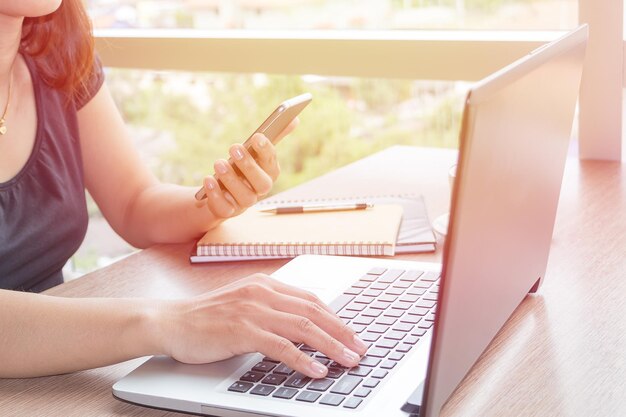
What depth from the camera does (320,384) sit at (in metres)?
0.76

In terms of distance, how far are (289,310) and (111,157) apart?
2.48ft

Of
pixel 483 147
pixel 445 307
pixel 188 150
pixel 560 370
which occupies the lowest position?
pixel 188 150

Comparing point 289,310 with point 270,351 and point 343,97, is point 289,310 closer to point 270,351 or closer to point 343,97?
point 270,351

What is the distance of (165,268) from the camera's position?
3.79 ft

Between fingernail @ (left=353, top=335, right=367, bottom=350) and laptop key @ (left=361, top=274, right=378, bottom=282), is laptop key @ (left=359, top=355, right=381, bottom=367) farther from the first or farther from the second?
laptop key @ (left=361, top=274, right=378, bottom=282)

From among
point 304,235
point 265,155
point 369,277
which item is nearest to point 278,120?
point 265,155

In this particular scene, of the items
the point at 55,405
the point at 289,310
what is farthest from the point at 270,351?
the point at 55,405

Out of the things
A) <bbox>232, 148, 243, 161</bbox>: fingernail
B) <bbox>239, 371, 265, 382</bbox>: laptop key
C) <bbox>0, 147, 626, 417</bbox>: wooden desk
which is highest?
Answer: <bbox>232, 148, 243, 161</bbox>: fingernail

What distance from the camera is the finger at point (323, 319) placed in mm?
810

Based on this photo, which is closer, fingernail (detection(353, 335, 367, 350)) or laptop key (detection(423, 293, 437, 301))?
fingernail (detection(353, 335, 367, 350))

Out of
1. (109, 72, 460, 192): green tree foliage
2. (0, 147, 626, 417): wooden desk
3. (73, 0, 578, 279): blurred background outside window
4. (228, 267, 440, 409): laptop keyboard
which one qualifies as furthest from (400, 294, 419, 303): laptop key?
(109, 72, 460, 192): green tree foliage

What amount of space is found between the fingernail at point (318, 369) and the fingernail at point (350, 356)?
0.03m

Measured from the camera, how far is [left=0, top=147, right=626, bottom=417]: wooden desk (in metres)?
0.77

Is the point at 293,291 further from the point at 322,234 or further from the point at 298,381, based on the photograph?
the point at 322,234
